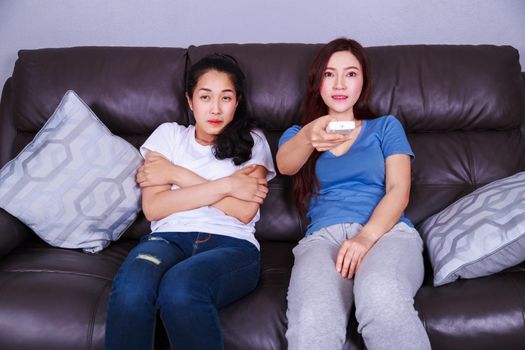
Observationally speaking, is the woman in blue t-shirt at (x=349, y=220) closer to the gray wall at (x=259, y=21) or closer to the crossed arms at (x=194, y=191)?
the crossed arms at (x=194, y=191)

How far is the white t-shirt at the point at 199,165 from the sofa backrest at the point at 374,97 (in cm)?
17

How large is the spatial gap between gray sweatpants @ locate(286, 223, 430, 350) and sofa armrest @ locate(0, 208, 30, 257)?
2.97ft

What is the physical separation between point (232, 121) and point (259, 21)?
0.72 m

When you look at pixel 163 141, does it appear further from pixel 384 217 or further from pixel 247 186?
pixel 384 217

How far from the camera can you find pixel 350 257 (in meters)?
1.44

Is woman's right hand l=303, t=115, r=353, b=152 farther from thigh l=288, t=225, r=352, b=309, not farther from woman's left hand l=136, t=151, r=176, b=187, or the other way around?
woman's left hand l=136, t=151, r=176, b=187

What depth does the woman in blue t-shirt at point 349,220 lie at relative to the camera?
127cm

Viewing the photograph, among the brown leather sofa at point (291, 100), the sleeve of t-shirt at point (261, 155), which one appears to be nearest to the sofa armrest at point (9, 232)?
the brown leather sofa at point (291, 100)

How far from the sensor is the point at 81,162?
176 cm

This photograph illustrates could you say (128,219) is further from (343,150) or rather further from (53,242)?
(343,150)

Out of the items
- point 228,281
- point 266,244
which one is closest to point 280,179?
point 266,244

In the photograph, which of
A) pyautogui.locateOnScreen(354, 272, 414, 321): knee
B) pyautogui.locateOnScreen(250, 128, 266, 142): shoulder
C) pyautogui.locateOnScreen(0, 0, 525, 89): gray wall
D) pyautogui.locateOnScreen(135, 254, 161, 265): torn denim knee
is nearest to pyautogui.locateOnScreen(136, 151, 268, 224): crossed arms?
pyautogui.locateOnScreen(250, 128, 266, 142): shoulder

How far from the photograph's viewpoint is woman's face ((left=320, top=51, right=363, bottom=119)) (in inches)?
67.0

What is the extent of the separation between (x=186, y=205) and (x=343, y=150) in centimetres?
53
